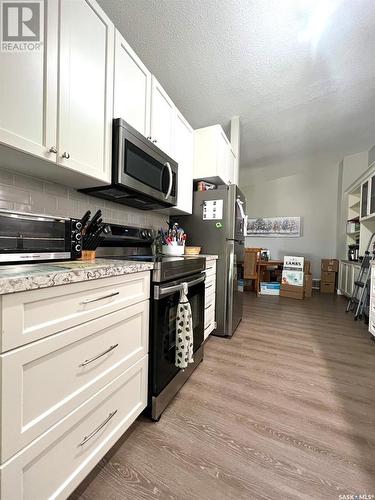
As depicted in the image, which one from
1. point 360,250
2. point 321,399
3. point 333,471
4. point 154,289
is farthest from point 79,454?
point 360,250

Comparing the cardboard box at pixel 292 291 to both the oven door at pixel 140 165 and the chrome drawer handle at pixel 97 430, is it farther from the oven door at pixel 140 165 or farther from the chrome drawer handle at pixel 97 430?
the chrome drawer handle at pixel 97 430

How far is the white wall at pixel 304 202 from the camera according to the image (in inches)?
213

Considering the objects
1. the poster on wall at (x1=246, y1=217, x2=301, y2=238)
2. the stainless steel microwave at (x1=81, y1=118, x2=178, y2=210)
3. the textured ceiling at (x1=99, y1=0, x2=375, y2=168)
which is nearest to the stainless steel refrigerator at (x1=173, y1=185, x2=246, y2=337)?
the stainless steel microwave at (x1=81, y1=118, x2=178, y2=210)

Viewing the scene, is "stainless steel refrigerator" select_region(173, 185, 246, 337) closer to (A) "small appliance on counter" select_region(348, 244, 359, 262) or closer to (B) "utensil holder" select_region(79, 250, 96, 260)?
(B) "utensil holder" select_region(79, 250, 96, 260)

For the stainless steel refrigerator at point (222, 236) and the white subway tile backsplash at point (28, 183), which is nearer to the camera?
the white subway tile backsplash at point (28, 183)

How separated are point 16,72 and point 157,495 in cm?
175

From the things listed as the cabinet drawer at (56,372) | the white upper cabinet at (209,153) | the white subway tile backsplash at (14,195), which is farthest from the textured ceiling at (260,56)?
the cabinet drawer at (56,372)

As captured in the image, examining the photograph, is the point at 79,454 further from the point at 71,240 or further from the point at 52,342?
the point at 71,240

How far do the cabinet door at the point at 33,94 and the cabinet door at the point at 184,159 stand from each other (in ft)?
3.76

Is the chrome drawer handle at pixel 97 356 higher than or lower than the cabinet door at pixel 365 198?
lower

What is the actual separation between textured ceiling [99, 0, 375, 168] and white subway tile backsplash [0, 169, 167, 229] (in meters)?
1.47

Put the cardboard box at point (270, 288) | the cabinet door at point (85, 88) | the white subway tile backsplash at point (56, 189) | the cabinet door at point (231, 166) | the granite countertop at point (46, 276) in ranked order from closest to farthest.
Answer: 1. the granite countertop at point (46, 276)
2. the cabinet door at point (85, 88)
3. the white subway tile backsplash at point (56, 189)
4. the cabinet door at point (231, 166)
5. the cardboard box at point (270, 288)

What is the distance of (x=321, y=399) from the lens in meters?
1.40

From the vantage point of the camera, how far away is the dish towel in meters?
1.32
